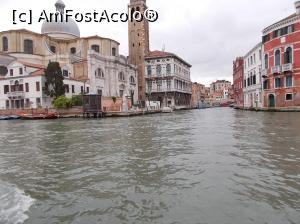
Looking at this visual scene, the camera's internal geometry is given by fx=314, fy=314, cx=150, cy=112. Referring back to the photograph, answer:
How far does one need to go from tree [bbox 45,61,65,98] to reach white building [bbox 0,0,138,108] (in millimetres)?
900

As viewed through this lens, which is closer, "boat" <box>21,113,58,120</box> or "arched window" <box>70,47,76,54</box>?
"boat" <box>21,113,58,120</box>

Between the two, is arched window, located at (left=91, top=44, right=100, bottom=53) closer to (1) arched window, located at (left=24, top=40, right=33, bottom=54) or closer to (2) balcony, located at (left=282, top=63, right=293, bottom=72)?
(1) arched window, located at (left=24, top=40, right=33, bottom=54)

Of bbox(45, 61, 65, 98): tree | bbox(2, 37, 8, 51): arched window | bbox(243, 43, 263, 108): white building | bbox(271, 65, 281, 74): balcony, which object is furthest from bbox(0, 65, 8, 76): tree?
bbox(271, 65, 281, 74): balcony

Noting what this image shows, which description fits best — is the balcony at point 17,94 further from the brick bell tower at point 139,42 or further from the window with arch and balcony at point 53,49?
the brick bell tower at point 139,42

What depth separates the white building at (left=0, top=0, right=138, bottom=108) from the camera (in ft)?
125

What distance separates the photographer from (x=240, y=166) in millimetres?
6594

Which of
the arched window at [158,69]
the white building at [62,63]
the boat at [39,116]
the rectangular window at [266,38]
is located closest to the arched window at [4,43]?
the white building at [62,63]

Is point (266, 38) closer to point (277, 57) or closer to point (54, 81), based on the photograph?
point (277, 57)

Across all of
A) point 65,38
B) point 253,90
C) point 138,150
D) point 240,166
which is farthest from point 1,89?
point 240,166

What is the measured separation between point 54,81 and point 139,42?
25.4 m

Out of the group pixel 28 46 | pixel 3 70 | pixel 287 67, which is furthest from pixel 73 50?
pixel 287 67

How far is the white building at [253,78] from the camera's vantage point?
117 ft

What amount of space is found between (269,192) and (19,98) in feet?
123

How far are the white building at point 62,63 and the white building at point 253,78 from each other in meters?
16.3
